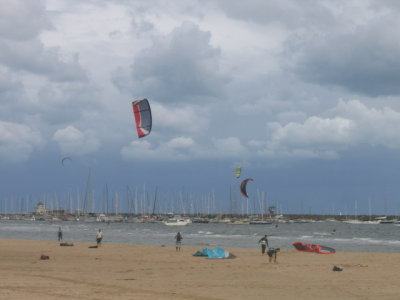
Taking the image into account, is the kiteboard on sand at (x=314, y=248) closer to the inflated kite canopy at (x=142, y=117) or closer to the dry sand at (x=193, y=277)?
the dry sand at (x=193, y=277)

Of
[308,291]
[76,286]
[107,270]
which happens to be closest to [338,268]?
[308,291]

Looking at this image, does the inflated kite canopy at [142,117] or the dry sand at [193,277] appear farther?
the inflated kite canopy at [142,117]

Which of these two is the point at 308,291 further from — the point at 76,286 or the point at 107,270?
the point at 107,270

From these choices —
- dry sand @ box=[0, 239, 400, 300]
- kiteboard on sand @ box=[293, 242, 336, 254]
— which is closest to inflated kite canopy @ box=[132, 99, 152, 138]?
dry sand @ box=[0, 239, 400, 300]

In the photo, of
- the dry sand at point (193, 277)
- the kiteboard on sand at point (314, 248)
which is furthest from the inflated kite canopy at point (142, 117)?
the kiteboard on sand at point (314, 248)

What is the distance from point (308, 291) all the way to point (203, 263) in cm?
761

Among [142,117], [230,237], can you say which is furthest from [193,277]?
[230,237]

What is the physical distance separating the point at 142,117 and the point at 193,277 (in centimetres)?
1085

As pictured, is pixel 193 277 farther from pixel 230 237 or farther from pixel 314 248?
pixel 230 237

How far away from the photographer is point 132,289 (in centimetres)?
1441

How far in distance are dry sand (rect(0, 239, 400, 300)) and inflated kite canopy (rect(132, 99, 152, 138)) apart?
5.85 m

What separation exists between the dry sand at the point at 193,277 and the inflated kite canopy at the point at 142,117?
585 cm

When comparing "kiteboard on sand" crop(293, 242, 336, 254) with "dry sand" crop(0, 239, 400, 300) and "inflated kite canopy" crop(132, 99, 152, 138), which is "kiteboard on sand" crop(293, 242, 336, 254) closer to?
"dry sand" crop(0, 239, 400, 300)

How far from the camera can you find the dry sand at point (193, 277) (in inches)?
549
